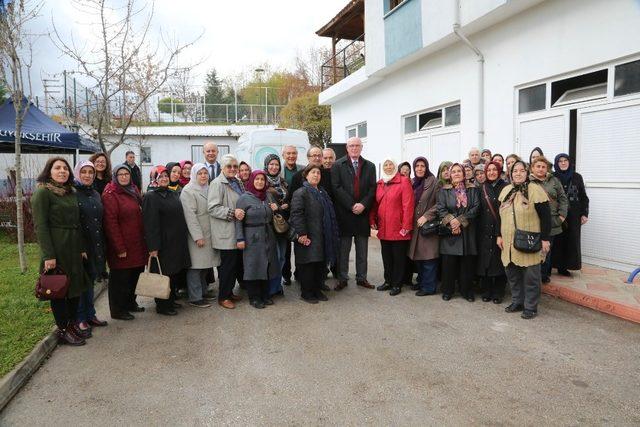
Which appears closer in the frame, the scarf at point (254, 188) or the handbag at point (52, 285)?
the handbag at point (52, 285)

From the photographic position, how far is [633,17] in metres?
5.92

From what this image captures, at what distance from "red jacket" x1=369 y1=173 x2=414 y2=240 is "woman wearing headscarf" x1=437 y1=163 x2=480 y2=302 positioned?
16.2 inches

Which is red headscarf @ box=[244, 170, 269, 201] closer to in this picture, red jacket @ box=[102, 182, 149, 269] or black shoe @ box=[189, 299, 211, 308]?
red jacket @ box=[102, 182, 149, 269]

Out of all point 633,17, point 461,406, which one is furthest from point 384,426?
point 633,17

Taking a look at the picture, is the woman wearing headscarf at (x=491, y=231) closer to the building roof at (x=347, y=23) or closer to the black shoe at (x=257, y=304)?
the black shoe at (x=257, y=304)

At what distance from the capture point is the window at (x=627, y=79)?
6.05m

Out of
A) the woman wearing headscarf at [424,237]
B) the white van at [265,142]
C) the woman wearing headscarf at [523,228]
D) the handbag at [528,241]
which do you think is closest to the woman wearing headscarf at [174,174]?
the woman wearing headscarf at [424,237]

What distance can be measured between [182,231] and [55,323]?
5.37 feet

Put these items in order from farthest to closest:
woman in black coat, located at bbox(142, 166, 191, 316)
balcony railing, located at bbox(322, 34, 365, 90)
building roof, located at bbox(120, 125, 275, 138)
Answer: building roof, located at bbox(120, 125, 275, 138) < balcony railing, located at bbox(322, 34, 365, 90) < woman in black coat, located at bbox(142, 166, 191, 316)

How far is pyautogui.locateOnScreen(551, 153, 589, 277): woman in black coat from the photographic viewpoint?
6023 millimetres

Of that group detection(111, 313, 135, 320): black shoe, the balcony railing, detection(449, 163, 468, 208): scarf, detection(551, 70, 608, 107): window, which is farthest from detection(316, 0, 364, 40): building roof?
detection(111, 313, 135, 320): black shoe

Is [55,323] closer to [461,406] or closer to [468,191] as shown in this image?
[461,406]

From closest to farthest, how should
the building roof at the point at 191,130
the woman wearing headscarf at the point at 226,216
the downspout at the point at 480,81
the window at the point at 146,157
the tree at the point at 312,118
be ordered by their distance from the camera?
the woman wearing headscarf at the point at 226,216 < the downspout at the point at 480,81 < the tree at the point at 312,118 < the building roof at the point at 191,130 < the window at the point at 146,157

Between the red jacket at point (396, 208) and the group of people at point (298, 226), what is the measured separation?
0.05 feet
